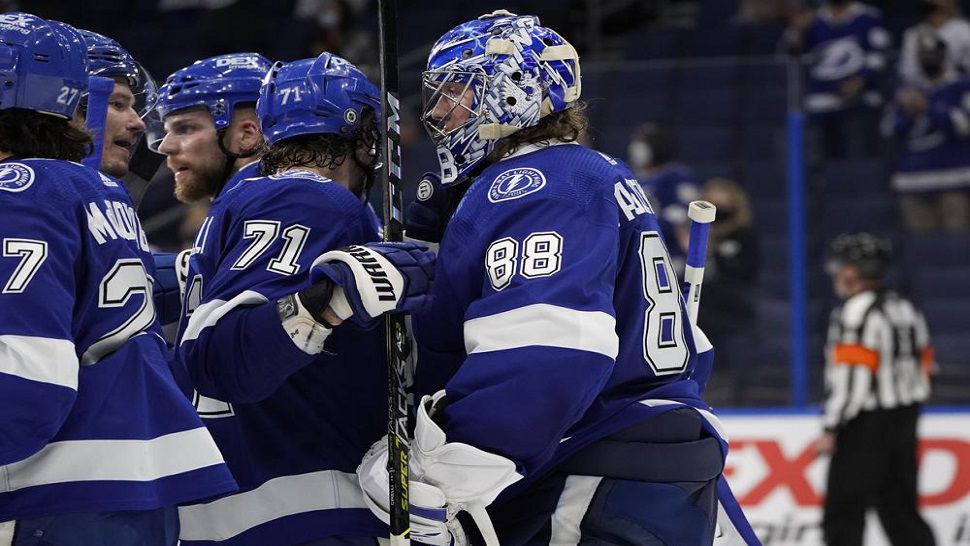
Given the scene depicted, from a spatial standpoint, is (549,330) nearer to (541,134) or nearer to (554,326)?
(554,326)

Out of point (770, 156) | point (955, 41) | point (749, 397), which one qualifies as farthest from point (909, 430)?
point (955, 41)

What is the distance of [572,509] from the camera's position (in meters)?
2.33

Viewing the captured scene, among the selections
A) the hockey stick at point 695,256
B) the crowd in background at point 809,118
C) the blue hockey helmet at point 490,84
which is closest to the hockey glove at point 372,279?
the blue hockey helmet at point 490,84

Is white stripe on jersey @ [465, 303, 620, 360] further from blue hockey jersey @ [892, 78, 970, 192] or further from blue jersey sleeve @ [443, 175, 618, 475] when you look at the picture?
blue hockey jersey @ [892, 78, 970, 192]

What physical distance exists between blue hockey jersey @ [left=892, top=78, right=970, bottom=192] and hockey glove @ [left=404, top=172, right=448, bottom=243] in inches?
155

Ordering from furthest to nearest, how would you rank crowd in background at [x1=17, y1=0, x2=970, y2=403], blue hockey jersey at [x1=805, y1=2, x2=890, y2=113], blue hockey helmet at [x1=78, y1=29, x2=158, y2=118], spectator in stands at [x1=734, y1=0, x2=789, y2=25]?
spectator in stands at [x1=734, y1=0, x2=789, y2=25]
blue hockey jersey at [x1=805, y1=2, x2=890, y2=113]
crowd in background at [x1=17, y1=0, x2=970, y2=403]
blue hockey helmet at [x1=78, y1=29, x2=158, y2=118]

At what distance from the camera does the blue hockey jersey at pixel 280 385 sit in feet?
7.80

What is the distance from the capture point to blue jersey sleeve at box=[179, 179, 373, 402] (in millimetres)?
2305

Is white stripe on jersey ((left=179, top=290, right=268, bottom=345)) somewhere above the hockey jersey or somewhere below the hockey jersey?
above

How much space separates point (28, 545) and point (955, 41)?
6.30 m

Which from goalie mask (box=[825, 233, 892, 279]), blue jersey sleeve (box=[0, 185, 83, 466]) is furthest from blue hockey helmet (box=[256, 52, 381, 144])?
goalie mask (box=[825, 233, 892, 279])

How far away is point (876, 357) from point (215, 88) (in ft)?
12.4

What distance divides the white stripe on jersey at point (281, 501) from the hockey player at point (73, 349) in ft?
0.70

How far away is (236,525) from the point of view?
97.7 inches
